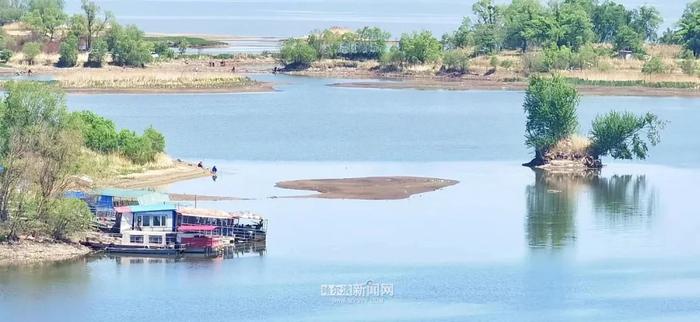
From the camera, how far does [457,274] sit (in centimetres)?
5497

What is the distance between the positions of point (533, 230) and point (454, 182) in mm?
12167

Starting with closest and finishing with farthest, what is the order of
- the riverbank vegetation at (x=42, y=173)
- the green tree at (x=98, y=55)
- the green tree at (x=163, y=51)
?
the riverbank vegetation at (x=42, y=173), the green tree at (x=98, y=55), the green tree at (x=163, y=51)

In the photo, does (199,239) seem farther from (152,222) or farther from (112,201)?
(112,201)

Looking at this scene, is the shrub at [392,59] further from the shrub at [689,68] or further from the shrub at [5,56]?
the shrub at [5,56]

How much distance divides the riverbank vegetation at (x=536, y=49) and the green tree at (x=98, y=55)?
19875 mm

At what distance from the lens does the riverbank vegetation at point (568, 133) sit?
81812 mm

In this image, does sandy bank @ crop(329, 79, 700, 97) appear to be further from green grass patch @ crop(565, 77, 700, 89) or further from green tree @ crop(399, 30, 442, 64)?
green tree @ crop(399, 30, 442, 64)

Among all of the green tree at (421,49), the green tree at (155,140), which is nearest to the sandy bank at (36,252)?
the green tree at (155,140)

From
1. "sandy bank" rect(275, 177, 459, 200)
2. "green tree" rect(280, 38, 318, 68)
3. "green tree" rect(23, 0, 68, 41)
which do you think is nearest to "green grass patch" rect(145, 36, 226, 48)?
"green tree" rect(23, 0, 68, 41)

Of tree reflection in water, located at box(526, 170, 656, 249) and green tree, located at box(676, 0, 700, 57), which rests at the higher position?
green tree, located at box(676, 0, 700, 57)

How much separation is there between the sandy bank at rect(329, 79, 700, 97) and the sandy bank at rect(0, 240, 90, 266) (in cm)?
7427

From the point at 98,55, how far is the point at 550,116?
210ft

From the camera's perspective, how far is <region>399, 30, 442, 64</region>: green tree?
5728 inches

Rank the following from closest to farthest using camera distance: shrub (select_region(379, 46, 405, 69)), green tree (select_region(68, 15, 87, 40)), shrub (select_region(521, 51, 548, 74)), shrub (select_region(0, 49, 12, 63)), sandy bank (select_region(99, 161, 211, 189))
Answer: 1. sandy bank (select_region(99, 161, 211, 189))
2. shrub (select_region(521, 51, 548, 74))
3. shrub (select_region(0, 49, 12, 63))
4. green tree (select_region(68, 15, 87, 40))
5. shrub (select_region(379, 46, 405, 69))
